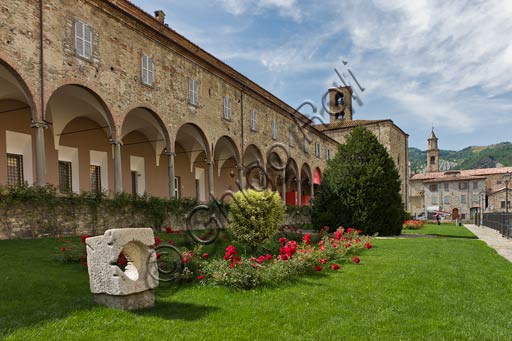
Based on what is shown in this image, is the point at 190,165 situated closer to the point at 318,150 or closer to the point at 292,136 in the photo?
the point at 292,136

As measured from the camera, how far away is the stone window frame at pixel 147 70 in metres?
15.5

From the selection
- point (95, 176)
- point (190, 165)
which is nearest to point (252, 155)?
point (190, 165)

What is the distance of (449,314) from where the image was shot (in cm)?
446

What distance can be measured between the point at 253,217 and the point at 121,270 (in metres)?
4.98

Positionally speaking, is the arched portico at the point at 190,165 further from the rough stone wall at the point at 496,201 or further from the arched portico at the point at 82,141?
the rough stone wall at the point at 496,201

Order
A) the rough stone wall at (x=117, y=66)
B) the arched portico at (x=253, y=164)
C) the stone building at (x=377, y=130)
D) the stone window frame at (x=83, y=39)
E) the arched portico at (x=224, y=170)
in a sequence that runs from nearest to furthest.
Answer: the rough stone wall at (x=117, y=66) → the stone window frame at (x=83, y=39) → the arched portico at (x=253, y=164) → the arched portico at (x=224, y=170) → the stone building at (x=377, y=130)

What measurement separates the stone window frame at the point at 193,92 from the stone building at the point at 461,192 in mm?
48143

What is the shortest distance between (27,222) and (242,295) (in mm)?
7387

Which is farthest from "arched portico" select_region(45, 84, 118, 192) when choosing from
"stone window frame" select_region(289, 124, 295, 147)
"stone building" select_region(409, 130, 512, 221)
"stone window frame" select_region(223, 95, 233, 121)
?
"stone building" select_region(409, 130, 512, 221)

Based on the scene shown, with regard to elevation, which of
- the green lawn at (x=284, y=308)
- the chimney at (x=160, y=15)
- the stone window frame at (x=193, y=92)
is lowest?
the green lawn at (x=284, y=308)

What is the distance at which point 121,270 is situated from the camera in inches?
174

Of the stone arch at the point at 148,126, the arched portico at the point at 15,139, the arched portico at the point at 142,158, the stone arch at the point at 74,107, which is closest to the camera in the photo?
the stone arch at the point at 74,107

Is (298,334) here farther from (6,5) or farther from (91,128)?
(91,128)

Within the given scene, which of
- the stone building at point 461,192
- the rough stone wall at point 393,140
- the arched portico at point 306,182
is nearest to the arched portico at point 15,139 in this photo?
the arched portico at point 306,182
